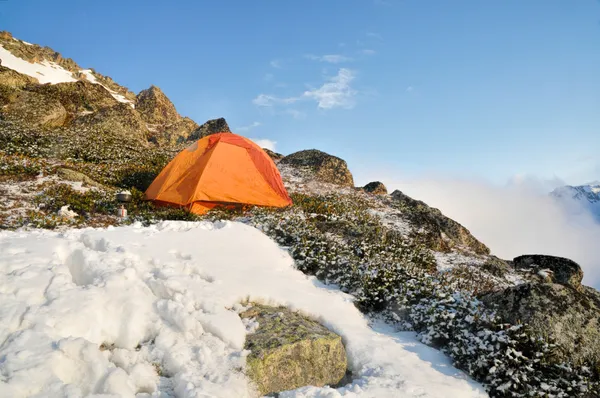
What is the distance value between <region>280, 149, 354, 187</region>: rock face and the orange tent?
9037 millimetres

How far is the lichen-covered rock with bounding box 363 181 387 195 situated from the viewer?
2531 cm

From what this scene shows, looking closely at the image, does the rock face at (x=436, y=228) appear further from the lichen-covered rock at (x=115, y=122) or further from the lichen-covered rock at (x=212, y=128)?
the lichen-covered rock at (x=115, y=122)

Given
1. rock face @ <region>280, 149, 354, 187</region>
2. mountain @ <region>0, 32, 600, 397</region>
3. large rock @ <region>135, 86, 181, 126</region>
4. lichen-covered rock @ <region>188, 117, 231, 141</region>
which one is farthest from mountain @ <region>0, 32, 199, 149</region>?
mountain @ <region>0, 32, 600, 397</region>

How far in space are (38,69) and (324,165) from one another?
68933 mm

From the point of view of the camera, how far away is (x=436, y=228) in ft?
49.8

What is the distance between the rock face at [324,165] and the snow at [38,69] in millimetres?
56734

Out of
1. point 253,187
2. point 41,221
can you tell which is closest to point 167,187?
point 253,187

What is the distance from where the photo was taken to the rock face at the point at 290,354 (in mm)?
5066

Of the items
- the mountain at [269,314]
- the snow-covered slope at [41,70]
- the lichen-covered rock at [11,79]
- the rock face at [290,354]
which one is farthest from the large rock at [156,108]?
the rock face at [290,354]

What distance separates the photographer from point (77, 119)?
2936 cm

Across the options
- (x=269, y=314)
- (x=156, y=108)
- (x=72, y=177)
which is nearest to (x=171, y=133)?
(x=156, y=108)

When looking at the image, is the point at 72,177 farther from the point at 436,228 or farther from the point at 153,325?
the point at 436,228

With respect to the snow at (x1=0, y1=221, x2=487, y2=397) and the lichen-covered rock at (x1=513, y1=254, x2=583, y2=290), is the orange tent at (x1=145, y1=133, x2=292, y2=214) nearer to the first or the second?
the snow at (x1=0, y1=221, x2=487, y2=397)

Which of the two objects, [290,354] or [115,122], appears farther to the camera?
[115,122]
